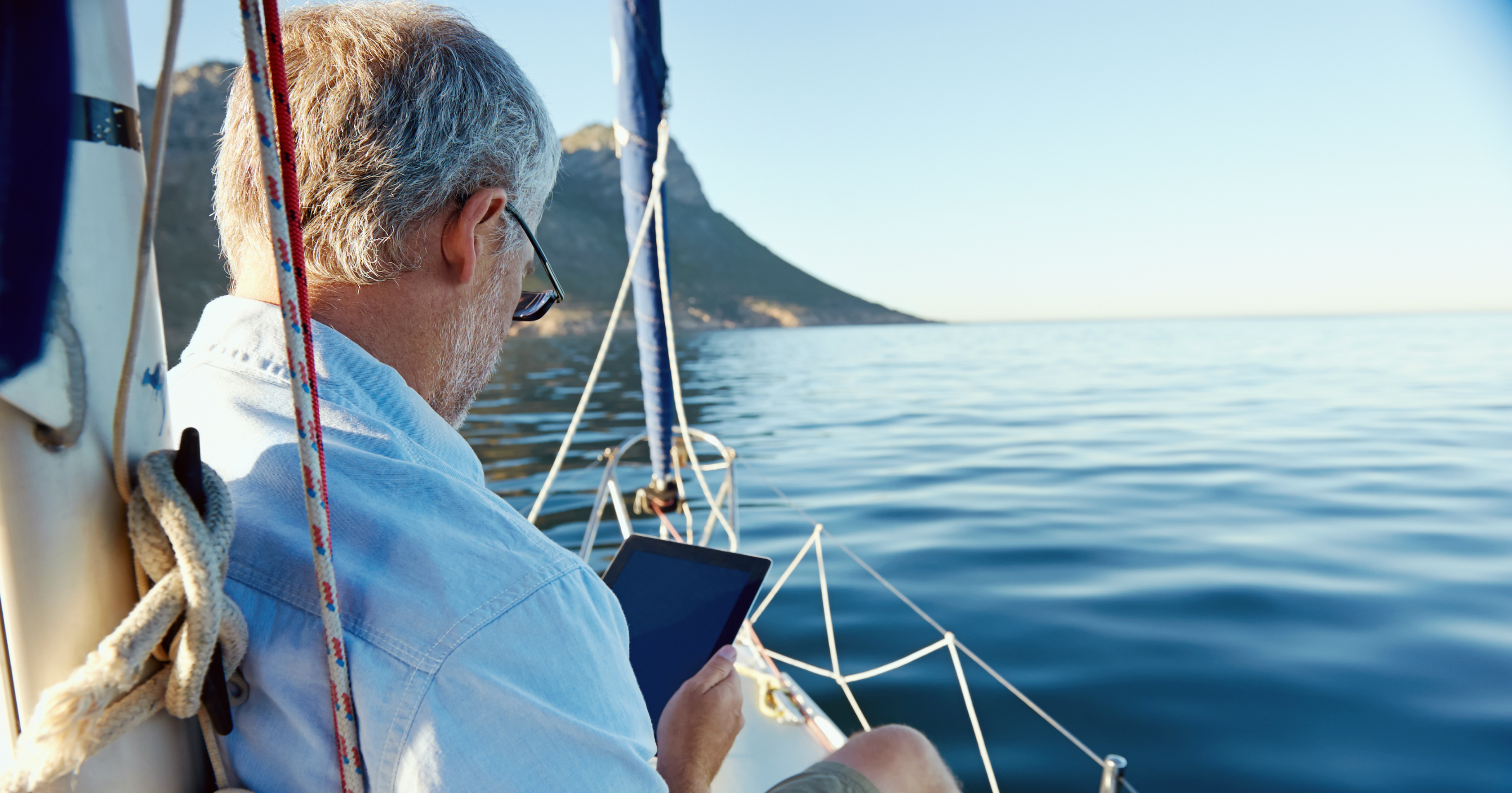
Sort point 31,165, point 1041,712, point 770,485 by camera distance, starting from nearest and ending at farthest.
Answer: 1. point 31,165
2. point 1041,712
3. point 770,485

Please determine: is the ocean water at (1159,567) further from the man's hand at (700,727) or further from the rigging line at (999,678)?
the man's hand at (700,727)

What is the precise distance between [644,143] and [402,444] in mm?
2317

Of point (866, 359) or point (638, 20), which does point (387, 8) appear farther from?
point (866, 359)

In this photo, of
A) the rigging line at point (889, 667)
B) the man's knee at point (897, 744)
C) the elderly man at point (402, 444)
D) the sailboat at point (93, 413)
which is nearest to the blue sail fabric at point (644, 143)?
the rigging line at point (889, 667)

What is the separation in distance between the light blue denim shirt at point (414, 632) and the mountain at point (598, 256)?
3180 centimetres

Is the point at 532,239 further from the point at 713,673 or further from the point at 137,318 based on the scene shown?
the point at 713,673

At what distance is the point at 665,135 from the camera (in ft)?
9.32

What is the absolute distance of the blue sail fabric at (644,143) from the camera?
9.05ft

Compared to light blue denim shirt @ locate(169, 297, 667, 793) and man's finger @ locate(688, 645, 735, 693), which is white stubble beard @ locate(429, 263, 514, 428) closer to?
light blue denim shirt @ locate(169, 297, 667, 793)

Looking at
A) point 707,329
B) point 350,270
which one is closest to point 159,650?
point 350,270

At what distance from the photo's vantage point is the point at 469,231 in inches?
33.3

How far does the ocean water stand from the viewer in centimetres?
250

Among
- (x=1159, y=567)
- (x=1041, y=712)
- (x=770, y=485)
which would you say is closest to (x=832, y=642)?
(x=1041, y=712)

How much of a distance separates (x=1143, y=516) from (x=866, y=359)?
1848 cm
